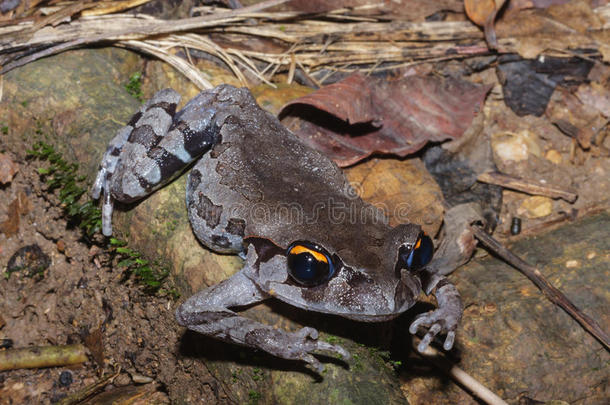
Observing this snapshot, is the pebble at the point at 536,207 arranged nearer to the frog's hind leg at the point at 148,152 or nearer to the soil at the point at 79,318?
the frog's hind leg at the point at 148,152

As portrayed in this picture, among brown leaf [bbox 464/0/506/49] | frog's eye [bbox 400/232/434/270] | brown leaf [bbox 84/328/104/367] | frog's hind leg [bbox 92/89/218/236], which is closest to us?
frog's eye [bbox 400/232/434/270]

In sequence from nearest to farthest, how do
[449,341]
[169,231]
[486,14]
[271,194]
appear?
[449,341] → [271,194] → [169,231] → [486,14]

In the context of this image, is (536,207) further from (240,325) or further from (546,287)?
(240,325)

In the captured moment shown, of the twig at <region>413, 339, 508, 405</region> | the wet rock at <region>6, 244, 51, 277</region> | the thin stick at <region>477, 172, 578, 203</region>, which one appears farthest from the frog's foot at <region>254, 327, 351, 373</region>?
the thin stick at <region>477, 172, 578, 203</region>

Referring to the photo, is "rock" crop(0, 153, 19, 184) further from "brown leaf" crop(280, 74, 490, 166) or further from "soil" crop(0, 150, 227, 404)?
"brown leaf" crop(280, 74, 490, 166)

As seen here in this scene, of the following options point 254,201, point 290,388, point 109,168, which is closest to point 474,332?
point 290,388

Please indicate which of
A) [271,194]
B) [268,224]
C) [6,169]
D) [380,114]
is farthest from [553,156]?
[6,169]

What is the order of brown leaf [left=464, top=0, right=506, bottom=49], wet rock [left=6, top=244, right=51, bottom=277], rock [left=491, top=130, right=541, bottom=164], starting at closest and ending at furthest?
wet rock [left=6, top=244, right=51, bottom=277] → rock [left=491, top=130, right=541, bottom=164] → brown leaf [left=464, top=0, right=506, bottom=49]
